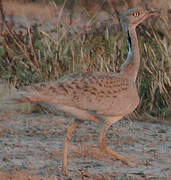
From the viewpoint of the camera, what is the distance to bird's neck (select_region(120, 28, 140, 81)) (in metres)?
5.10

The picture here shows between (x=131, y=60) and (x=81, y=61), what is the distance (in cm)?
171

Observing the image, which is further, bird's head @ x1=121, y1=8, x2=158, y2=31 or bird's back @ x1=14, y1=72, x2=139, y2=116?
bird's head @ x1=121, y1=8, x2=158, y2=31

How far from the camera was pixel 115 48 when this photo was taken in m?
7.14

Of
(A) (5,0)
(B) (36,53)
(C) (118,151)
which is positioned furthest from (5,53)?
(A) (5,0)

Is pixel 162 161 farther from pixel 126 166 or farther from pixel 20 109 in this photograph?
pixel 20 109

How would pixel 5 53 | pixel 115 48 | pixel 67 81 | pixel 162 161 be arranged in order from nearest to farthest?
pixel 67 81 → pixel 162 161 → pixel 115 48 → pixel 5 53

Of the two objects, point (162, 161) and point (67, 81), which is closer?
point (67, 81)

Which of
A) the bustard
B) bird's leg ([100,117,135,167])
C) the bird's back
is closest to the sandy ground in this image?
bird's leg ([100,117,135,167])

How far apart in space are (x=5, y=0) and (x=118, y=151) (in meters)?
7.58

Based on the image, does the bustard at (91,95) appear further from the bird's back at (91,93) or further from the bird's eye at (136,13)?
the bird's eye at (136,13)

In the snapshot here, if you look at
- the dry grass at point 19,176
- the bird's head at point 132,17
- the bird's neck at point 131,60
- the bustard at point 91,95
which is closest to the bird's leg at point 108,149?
the bustard at point 91,95

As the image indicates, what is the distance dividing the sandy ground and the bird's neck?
0.72m

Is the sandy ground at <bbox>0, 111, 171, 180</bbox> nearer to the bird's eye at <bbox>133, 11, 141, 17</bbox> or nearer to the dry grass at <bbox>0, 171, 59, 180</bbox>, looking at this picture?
the dry grass at <bbox>0, 171, 59, 180</bbox>

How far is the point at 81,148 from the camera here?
17.5 ft
